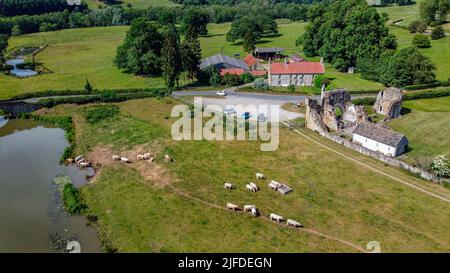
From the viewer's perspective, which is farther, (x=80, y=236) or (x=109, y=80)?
(x=109, y=80)

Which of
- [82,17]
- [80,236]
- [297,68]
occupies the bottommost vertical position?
[80,236]

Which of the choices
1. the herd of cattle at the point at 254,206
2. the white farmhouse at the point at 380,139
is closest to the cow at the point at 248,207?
the herd of cattle at the point at 254,206

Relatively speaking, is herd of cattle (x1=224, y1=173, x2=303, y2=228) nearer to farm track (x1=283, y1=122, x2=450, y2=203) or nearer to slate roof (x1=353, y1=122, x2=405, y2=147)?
farm track (x1=283, y1=122, x2=450, y2=203)

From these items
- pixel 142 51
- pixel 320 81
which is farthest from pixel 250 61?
pixel 142 51

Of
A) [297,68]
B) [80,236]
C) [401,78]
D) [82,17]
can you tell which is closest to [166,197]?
[80,236]

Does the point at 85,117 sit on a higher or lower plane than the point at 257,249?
higher

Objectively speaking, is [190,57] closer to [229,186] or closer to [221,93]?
[221,93]

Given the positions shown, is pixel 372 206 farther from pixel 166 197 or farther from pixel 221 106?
pixel 221 106
